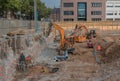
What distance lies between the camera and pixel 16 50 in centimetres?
2530

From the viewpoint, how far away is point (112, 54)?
2883cm

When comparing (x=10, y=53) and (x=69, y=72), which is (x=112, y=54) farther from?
(x=10, y=53)

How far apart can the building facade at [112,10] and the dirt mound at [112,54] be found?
346ft

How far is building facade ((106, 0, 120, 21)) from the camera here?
136 m

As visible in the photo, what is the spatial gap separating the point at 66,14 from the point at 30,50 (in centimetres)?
8871

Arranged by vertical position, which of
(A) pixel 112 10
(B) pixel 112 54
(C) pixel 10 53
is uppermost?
(A) pixel 112 10

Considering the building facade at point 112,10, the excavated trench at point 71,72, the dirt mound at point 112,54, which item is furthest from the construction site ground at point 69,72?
the building facade at point 112,10

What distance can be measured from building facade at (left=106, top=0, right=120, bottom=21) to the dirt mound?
105601 mm

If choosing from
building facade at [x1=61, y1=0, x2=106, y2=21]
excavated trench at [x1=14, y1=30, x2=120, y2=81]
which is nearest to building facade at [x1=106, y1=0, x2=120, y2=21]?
building facade at [x1=61, y1=0, x2=106, y2=21]

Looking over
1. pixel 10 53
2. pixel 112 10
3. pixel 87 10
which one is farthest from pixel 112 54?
pixel 112 10

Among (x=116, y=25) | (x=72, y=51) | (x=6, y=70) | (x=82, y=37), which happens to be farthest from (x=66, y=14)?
(x=6, y=70)

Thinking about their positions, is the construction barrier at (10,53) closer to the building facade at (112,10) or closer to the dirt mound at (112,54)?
the dirt mound at (112,54)

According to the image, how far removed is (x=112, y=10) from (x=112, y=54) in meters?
110

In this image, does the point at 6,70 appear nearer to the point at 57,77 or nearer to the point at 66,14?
the point at 57,77
